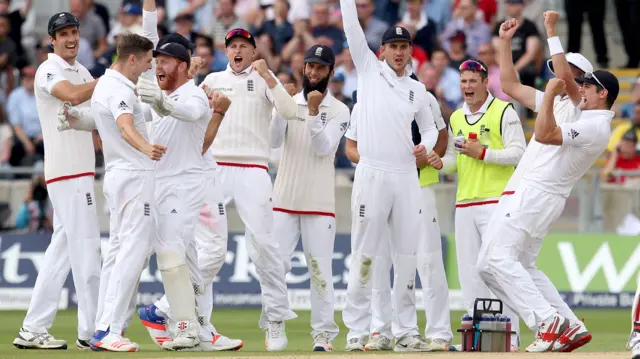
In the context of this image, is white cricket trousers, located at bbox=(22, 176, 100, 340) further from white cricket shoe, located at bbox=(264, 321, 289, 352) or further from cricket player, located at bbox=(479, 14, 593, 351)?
cricket player, located at bbox=(479, 14, 593, 351)

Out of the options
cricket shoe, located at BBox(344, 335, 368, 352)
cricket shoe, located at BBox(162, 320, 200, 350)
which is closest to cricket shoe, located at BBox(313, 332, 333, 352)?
cricket shoe, located at BBox(344, 335, 368, 352)

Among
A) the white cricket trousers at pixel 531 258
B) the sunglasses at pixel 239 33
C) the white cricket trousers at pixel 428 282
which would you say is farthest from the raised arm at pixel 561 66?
the sunglasses at pixel 239 33

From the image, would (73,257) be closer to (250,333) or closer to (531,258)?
(250,333)

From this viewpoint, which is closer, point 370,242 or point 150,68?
point 150,68

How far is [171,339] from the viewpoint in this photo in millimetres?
11664

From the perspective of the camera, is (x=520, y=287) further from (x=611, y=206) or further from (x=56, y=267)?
(x=611, y=206)

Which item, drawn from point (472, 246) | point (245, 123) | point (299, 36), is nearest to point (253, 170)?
point (245, 123)

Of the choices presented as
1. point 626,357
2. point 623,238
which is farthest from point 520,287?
point 623,238

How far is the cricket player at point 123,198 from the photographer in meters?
10.8

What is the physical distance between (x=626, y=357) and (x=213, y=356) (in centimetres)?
322

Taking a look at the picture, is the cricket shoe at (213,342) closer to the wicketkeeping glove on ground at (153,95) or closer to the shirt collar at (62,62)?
the wicketkeeping glove on ground at (153,95)

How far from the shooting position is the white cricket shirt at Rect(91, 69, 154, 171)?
1078 cm

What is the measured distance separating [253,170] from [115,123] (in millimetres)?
2001

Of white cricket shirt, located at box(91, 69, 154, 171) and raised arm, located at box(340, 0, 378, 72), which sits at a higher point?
raised arm, located at box(340, 0, 378, 72)
